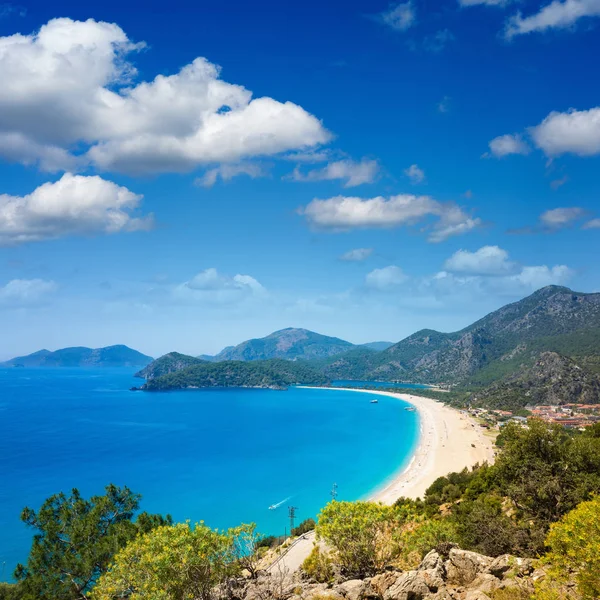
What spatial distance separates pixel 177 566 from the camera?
16.5 metres

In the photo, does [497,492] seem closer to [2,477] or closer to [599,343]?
[2,477]

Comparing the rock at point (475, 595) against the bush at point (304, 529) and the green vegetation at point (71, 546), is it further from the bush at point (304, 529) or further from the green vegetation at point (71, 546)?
the bush at point (304, 529)

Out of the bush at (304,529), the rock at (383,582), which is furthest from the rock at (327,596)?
the bush at (304,529)

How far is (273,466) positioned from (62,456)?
51.4m

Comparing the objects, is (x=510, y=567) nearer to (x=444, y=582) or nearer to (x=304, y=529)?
(x=444, y=582)

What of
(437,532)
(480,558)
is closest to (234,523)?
(437,532)

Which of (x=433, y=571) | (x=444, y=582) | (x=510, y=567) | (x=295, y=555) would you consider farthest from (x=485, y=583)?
(x=295, y=555)

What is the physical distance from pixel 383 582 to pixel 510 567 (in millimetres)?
4864

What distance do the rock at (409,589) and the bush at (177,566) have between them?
7047mm

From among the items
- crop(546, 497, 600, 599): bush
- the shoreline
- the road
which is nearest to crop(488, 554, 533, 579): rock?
crop(546, 497, 600, 599): bush

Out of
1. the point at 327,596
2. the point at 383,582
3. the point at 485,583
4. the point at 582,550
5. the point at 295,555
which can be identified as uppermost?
the point at 582,550

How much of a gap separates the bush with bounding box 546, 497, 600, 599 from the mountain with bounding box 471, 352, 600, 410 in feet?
519

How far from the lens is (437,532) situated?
1952 centimetres

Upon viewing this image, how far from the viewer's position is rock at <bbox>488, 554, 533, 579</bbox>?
14086 mm
